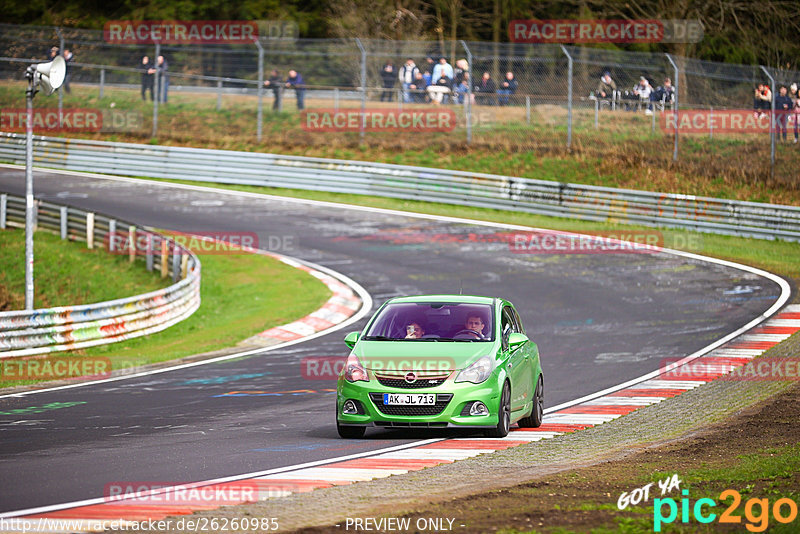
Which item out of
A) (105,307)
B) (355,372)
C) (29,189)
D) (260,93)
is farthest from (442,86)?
(355,372)

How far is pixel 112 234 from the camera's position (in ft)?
89.6

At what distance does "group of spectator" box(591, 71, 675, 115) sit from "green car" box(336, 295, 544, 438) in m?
23.3

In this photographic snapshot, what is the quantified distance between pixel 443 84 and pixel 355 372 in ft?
85.4

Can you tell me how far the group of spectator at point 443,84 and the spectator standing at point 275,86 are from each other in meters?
4.00

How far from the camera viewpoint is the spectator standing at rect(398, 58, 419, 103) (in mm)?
36188

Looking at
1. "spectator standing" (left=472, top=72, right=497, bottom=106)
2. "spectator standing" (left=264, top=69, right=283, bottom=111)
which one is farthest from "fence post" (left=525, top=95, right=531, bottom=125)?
"spectator standing" (left=264, top=69, right=283, bottom=111)

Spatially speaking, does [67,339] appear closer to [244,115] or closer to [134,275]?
[134,275]

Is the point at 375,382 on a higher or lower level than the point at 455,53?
lower

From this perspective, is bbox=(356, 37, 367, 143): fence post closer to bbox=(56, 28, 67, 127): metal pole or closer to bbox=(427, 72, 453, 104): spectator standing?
bbox=(427, 72, 453, 104): spectator standing

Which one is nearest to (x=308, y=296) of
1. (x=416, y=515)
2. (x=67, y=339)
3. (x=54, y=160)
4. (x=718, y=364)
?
(x=67, y=339)

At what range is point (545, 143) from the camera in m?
36.6

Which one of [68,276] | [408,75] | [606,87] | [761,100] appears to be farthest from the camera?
[408,75]

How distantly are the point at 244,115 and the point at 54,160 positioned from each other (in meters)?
7.02
